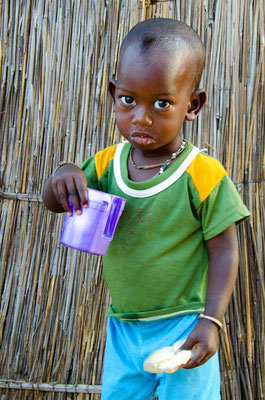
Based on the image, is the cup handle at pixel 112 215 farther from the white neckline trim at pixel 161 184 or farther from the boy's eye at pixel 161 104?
the boy's eye at pixel 161 104

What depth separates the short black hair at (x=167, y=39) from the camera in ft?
3.98

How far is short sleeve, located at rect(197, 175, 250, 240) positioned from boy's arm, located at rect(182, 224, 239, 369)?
3 cm

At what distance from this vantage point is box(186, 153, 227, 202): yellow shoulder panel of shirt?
4.10 ft

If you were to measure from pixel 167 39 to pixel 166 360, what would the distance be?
2.32 feet

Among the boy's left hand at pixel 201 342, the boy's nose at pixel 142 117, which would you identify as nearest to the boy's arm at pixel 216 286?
the boy's left hand at pixel 201 342

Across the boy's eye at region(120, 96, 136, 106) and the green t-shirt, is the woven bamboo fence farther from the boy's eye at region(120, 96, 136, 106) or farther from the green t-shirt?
the boy's eye at region(120, 96, 136, 106)

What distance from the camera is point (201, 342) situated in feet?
3.72

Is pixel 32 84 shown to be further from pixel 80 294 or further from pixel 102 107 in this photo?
pixel 80 294

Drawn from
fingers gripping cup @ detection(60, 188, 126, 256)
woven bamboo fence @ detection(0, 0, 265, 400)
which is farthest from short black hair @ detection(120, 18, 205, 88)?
woven bamboo fence @ detection(0, 0, 265, 400)

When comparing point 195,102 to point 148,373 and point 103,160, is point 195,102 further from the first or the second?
point 148,373

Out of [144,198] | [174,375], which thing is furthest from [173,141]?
[174,375]

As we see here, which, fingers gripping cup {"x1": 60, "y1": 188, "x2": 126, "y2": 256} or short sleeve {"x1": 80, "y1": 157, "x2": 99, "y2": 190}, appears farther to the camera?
short sleeve {"x1": 80, "y1": 157, "x2": 99, "y2": 190}

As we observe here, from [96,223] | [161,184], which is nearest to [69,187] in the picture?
[96,223]

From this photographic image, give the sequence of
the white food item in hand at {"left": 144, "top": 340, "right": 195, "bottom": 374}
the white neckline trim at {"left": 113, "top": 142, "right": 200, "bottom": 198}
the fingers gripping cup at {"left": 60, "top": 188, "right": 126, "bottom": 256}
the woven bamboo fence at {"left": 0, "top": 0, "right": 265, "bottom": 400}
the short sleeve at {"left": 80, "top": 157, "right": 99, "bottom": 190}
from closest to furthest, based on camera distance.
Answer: the white food item in hand at {"left": 144, "top": 340, "right": 195, "bottom": 374} → the fingers gripping cup at {"left": 60, "top": 188, "right": 126, "bottom": 256} → the white neckline trim at {"left": 113, "top": 142, "right": 200, "bottom": 198} → the short sleeve at {"left": 80, "top": 157, "right": 99, "bottom": 190} → the woven bamboo fence at {"left": 0, "top": 0, "right": 265, "bottom": 400}
